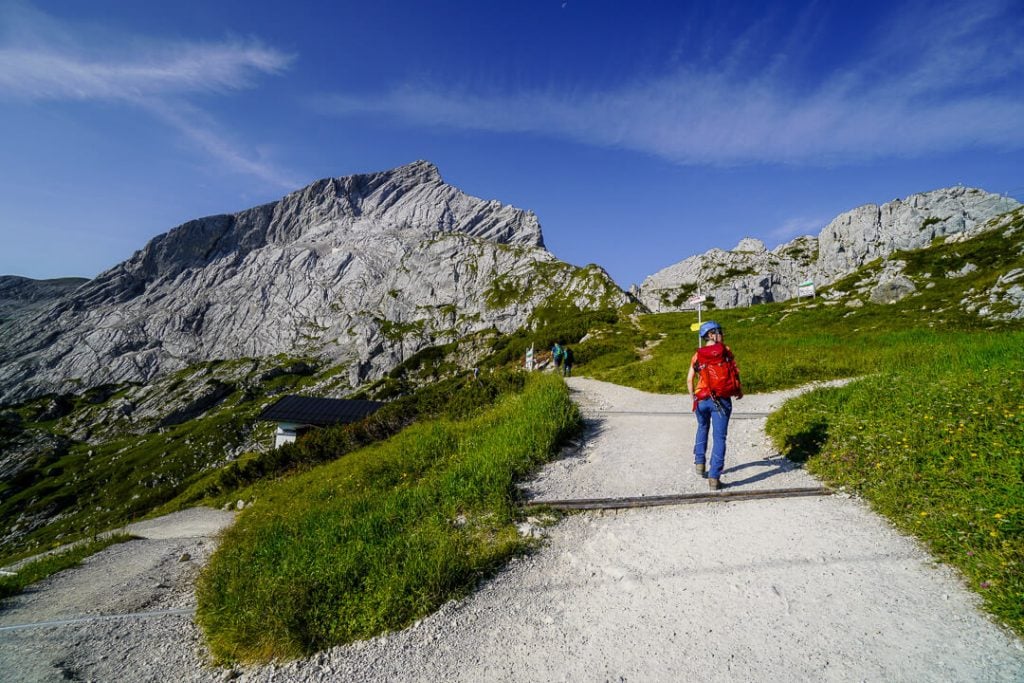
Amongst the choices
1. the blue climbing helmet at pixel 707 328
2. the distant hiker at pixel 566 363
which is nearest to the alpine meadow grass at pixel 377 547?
the blue climbing helmet at pixel 707 328

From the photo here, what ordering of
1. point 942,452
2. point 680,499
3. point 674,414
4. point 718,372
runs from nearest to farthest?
1. point 942,452
2. point 680,499
3. point 718,372
4. point 674,414

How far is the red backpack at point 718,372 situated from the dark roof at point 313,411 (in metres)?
26.4

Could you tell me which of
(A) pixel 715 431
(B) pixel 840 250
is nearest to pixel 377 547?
(A) pixel 715 431

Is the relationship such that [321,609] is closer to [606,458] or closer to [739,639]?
[739,639]

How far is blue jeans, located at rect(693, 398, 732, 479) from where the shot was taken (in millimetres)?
8078

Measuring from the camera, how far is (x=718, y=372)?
27.6ft

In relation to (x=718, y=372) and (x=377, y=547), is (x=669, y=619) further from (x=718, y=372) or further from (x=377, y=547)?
(x=718, y=372)

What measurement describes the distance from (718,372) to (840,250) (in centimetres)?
17172

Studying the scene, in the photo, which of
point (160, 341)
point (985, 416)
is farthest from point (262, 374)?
point (985, 416)

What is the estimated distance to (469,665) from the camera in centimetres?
452

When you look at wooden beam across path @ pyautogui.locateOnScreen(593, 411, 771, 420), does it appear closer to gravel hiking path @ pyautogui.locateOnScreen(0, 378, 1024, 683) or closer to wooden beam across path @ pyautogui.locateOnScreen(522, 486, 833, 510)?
gravel hiking path @ pyautogui.locateOnScreen(0, 378, 1024, 683)

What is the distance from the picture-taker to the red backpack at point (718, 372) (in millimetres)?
8312

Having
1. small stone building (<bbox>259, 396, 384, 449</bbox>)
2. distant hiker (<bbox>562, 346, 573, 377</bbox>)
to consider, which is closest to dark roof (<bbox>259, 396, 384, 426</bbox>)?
small stone building (<bbox>259, 396, 384, 449</bbox>)

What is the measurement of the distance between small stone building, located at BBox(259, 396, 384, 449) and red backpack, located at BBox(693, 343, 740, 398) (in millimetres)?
26512
